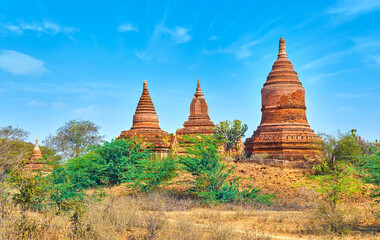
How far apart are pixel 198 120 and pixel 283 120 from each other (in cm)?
1291

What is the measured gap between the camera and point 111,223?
8.61 meters

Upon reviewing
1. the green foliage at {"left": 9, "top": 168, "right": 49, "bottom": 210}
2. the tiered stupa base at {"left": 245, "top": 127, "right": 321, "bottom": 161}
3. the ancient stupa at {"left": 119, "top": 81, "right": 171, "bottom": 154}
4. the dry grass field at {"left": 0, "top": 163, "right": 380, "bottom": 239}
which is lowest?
the dry grass field at {"left": 0, "top": 163, "right": 380, "bottom": 239}

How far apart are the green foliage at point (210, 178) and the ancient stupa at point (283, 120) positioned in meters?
6.90

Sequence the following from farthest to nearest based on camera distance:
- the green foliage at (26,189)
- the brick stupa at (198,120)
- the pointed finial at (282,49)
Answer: the brick stupa at (198,120)
the pointed finial at (282,49)
the green foliage at (26,189)

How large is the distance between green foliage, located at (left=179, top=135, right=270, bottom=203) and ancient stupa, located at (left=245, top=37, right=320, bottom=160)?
271 inches

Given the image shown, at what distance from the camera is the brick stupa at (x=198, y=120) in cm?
3319

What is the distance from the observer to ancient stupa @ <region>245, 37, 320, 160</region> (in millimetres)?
20969

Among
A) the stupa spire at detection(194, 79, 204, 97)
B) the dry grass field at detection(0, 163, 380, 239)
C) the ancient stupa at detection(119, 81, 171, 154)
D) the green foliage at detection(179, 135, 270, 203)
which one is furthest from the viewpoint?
the stupa spire at detection(194, 79, 204, 97)

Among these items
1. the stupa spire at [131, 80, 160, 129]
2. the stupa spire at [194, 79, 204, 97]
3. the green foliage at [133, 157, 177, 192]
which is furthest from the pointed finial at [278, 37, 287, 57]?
the stupa spire at [194, 79, 204, 97]

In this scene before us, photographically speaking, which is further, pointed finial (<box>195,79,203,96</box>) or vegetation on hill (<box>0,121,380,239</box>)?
pointed finial (<box>195,79,203,96</box>)

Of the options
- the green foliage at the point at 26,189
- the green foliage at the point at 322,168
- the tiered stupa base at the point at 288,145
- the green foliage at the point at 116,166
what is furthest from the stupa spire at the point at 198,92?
the green foliage at the point at 26,189

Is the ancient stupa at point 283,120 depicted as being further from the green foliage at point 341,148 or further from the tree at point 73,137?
the tree at point 73,137

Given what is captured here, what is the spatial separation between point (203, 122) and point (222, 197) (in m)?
20.4

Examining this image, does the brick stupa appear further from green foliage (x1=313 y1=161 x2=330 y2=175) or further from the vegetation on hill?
green foliage (x1=313 y1=161 x2=330 y2=175)
